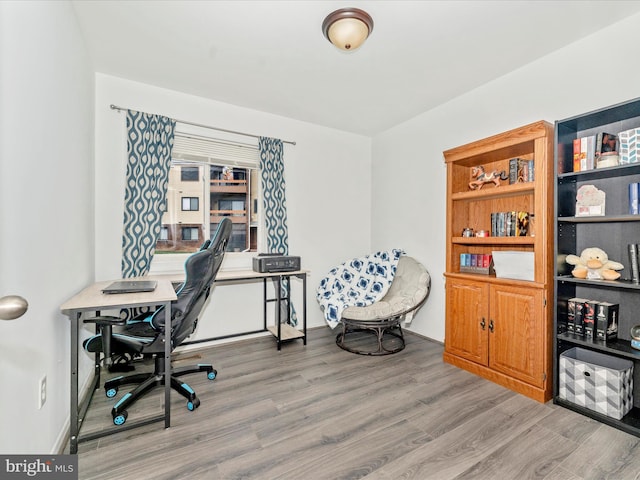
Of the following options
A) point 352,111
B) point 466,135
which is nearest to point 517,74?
point 466,135

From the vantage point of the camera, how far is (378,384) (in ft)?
7.93

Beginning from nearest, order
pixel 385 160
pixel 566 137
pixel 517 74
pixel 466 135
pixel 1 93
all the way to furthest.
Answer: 1. pixel 1 93
2. pixel 566 137
3. pixel 517 74
4. pixel 466 135
5. pixel 385 160

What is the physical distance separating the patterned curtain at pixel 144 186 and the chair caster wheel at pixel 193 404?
1371 mm

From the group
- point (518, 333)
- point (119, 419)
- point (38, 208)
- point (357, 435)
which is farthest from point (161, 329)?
point (518, 333)

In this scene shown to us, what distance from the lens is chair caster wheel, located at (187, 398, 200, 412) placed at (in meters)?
2.03

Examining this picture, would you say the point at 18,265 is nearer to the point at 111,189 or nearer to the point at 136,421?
the point at 136,421

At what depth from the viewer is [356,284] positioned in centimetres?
356

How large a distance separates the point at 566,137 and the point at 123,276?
3.79 meters

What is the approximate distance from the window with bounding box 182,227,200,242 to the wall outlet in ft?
6.11

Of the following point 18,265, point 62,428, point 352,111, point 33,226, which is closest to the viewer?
point 18,265

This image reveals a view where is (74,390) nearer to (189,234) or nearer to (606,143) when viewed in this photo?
(189,234)

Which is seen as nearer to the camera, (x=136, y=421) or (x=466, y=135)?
(x=136, y=421)

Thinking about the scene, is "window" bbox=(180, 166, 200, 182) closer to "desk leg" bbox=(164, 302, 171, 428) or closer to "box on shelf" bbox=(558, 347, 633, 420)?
"desk leg" bbox=(164, 302, 171, 428)

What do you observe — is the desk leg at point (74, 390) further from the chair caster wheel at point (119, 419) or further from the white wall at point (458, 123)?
the white wall at point (458, 123)
